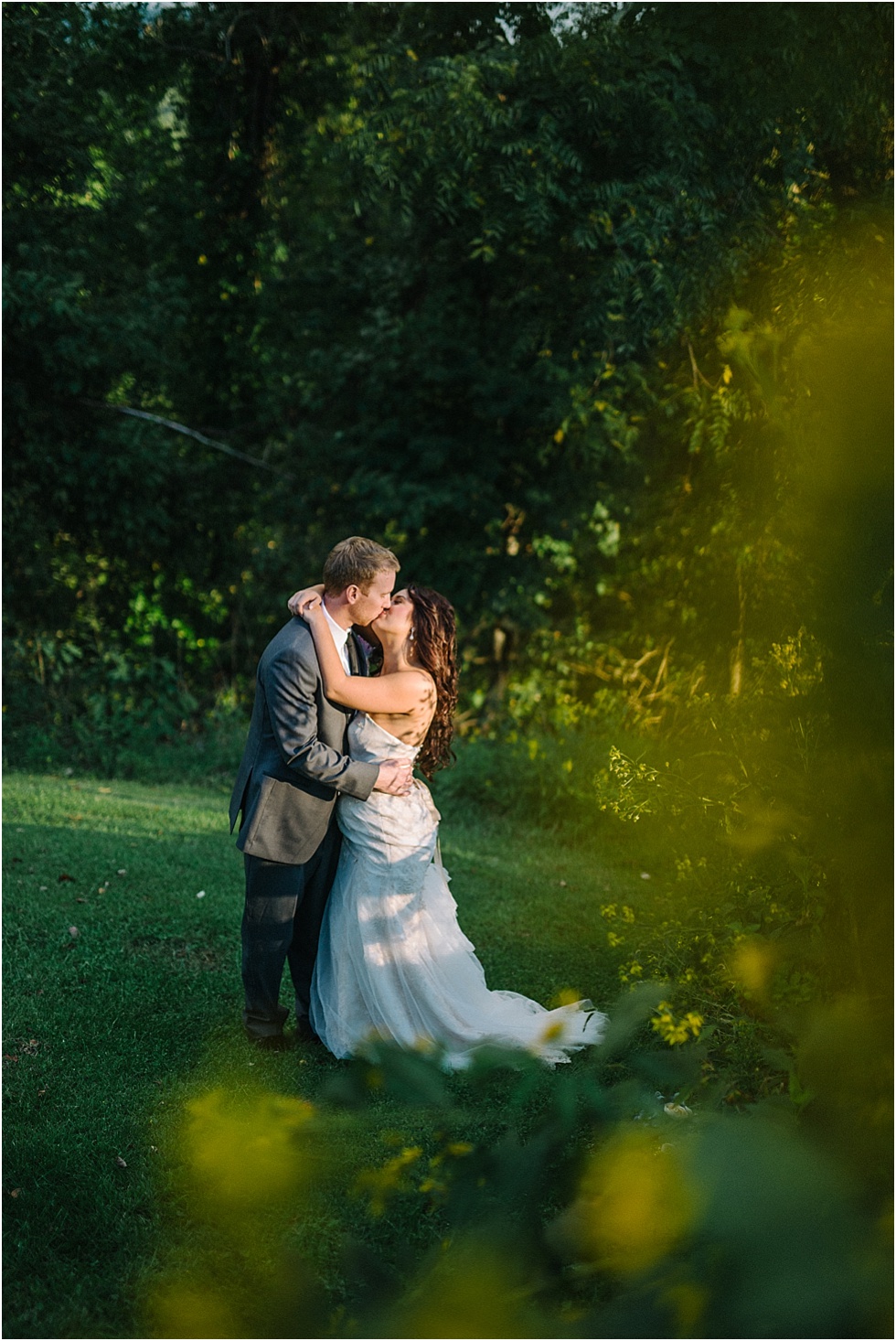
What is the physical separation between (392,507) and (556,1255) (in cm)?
1112

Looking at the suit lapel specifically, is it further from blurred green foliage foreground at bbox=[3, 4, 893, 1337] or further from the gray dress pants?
blurred green foliage foreground at bbox=[3, 4, 893, 1337]

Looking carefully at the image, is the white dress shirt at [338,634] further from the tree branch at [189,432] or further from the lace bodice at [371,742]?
the tree branch at [189,432]

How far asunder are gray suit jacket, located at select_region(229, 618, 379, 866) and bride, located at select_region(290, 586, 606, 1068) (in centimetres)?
10

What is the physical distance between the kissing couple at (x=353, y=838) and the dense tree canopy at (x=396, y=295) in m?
3.34

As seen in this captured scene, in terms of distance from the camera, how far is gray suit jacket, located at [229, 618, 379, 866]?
432 cm

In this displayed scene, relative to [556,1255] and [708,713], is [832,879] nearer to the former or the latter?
[708,713]

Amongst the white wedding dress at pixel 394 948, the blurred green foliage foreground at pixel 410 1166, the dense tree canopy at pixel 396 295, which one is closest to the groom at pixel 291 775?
the white wedding dress at pixel 394 948

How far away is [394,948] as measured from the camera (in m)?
4.47

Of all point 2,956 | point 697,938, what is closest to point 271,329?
point 2,956

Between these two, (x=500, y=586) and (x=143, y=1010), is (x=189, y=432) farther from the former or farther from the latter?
(x=143, y=1010)

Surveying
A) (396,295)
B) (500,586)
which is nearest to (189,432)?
(396,295)

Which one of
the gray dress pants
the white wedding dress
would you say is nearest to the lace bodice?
the white wedding dress

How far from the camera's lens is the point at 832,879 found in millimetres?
2068

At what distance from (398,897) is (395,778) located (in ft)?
1.61
